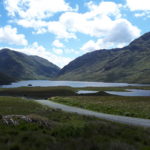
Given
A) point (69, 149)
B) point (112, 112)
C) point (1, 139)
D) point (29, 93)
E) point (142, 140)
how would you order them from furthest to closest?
point (29, 93) → point (112, 112) → point (142, 140) → point (1, 139) → point (69, 149)

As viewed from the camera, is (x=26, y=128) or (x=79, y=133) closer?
(x=79, y=133)

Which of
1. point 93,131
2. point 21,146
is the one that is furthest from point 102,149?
point 93,131

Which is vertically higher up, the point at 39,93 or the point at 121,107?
the point at 39,93

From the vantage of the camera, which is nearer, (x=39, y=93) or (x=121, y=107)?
(x=121, y=107)

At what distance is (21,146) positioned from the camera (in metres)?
11.1

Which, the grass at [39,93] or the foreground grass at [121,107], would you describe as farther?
the grass at [39,93]

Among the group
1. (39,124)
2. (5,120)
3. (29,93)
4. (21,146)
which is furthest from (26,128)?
(29,93)

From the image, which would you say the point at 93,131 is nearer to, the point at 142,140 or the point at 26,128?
the point at 142,140

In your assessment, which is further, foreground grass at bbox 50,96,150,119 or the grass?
the grass

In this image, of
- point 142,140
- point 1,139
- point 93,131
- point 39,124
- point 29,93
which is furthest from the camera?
point 29,93

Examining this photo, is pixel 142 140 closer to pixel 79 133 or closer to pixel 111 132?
pixel 111 132

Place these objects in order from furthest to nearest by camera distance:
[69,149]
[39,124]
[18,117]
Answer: [18,117]
[39,124]
[69,149]

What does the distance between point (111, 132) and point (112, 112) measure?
23183 millimetres

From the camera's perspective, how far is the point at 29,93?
112m
